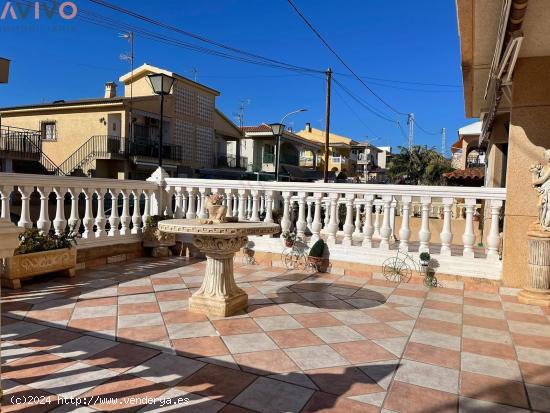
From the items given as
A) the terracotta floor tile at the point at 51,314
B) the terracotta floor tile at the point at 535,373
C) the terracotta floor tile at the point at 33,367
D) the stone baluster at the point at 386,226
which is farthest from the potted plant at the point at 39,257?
the terracotta floor tile at the point at 535,373

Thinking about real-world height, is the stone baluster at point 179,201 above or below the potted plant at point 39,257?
above

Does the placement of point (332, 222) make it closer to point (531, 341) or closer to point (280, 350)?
point (531, 341)

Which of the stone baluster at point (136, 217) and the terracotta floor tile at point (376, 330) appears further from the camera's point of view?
the stone baluster at point (136, 217)

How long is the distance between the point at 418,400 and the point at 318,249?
326 centimetres

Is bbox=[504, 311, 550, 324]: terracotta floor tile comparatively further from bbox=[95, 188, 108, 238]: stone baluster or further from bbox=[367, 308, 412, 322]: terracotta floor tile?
bbox=[95, 188, 108, 238]: stone baluster

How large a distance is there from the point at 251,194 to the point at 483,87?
4.98m

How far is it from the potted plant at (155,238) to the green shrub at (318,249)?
7.65 ft

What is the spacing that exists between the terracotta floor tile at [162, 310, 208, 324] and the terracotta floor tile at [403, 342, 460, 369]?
5.56 feet

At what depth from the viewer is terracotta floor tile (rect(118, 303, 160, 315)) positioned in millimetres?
3477

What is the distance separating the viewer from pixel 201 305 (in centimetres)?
351

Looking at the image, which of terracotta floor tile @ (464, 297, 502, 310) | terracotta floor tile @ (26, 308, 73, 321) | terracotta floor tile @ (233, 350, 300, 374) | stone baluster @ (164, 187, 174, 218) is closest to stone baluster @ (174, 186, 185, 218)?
stone baluster @ (164, 187, 174, 218)

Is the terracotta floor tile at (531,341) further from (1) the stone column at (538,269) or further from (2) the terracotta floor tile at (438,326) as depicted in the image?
(1) the stone column at (538,269)

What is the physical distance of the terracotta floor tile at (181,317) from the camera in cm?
329

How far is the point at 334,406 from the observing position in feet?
6.75
